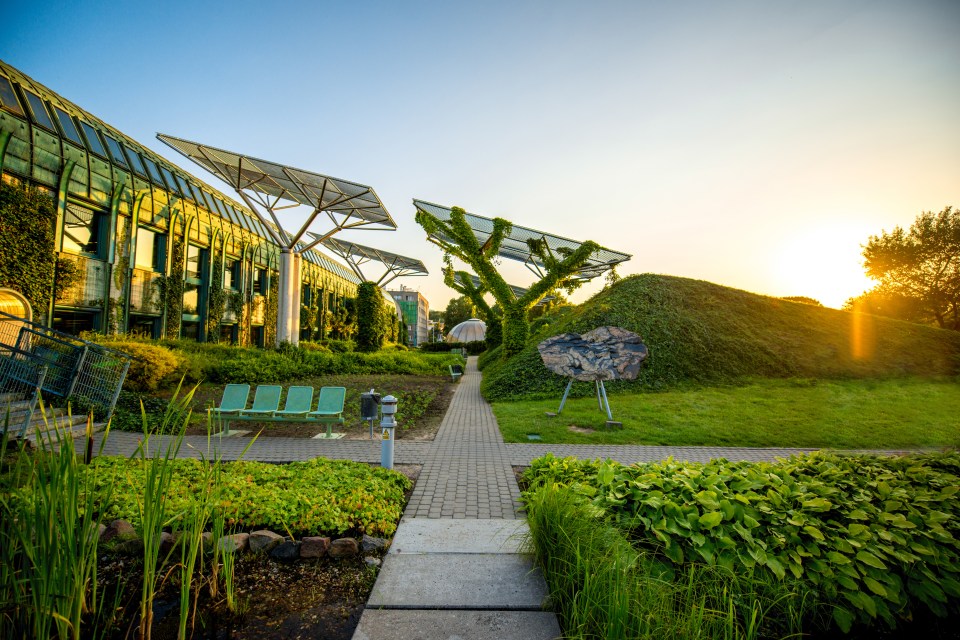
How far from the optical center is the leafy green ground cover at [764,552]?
8.25 feet

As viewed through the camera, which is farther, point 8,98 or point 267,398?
point 8,98

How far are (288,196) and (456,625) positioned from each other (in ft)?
65.2

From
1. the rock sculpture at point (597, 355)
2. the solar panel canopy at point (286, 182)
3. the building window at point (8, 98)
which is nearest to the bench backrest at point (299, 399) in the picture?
the rock sculpture at point (597, 355)

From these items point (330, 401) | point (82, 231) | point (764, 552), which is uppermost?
point (82, 231)

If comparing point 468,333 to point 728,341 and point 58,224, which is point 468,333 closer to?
point 728,341

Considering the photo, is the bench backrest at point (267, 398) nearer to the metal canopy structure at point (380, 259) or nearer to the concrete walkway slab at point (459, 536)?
the concrete walkway slab at point (459, 536)

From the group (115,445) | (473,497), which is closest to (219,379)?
(115,445)

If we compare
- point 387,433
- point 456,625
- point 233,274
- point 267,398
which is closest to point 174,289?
point 233,274

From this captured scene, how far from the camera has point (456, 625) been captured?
8.77ft

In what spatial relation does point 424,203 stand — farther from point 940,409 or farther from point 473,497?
point 940,409

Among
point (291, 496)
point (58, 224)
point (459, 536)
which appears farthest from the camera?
point (58, 224)

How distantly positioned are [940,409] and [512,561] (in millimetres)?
15583

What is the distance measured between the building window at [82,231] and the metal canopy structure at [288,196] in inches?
149

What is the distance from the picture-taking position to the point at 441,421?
34.0 feet
